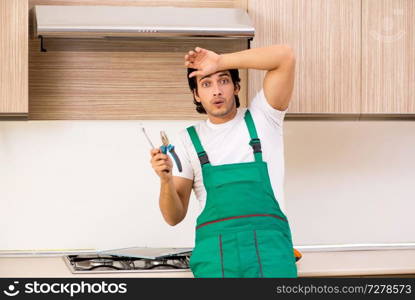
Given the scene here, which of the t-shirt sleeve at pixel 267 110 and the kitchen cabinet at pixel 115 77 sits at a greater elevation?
the kitchen cabinet at pixel 115 77

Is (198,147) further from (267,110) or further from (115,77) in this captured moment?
(115,77)

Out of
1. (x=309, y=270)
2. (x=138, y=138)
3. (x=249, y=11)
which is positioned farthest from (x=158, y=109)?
(x=309, y=270)

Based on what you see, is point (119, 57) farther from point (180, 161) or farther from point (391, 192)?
point (391, 192)

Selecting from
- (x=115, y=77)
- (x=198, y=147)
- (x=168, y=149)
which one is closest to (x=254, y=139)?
(x=198, y=147)

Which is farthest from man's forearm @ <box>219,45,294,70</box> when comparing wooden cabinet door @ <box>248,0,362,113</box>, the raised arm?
wooden cabinet door @ <box>248,0,362,113</box>

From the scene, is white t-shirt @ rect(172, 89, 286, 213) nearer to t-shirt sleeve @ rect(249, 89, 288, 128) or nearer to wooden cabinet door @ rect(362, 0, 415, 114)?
t-shirt sleeve @ rect(249, 89, 288, 128)

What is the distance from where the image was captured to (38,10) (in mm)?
2832

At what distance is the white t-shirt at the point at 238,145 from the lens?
247 cm

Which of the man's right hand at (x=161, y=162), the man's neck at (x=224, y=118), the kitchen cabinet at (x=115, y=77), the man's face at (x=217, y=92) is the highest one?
the kitchen cabinet at (x=115, y=77)

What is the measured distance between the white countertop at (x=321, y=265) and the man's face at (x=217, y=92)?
0.57 meters

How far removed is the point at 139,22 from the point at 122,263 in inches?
33.4

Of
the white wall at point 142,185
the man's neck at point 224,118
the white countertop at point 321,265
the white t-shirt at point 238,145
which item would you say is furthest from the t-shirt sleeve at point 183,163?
the white wall at point 142,185

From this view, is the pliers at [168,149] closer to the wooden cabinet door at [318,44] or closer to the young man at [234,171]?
the young man at [234,171]

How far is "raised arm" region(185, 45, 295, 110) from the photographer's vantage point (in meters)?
2.43
